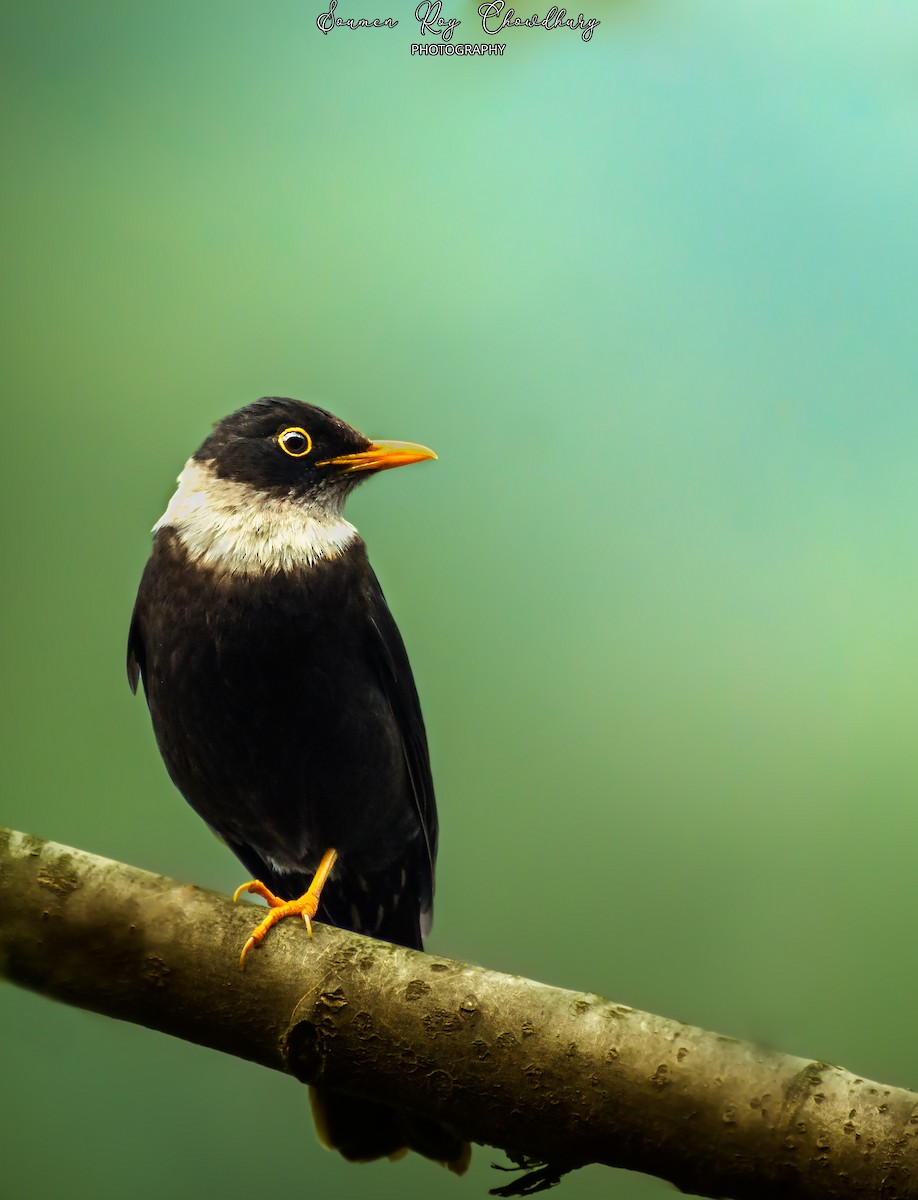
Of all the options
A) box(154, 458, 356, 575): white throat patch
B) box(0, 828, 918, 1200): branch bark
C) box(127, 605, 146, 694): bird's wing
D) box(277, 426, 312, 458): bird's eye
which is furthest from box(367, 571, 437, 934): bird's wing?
box(0, 828, 918, 1200): branch bark

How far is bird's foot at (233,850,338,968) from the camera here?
1.50 meters

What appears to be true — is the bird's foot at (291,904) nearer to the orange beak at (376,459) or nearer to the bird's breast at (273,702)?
the bird's breast at (273,702)

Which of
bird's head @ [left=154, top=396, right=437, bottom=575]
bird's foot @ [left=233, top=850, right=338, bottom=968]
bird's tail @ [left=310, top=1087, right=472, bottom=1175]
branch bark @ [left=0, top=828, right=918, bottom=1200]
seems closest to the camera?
branch bark @ [left=0, top=828, right=918, bottom=1200]

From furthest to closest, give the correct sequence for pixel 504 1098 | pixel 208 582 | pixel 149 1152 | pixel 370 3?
pixel 370 3 < pixel 149 1152 < pixel 208 582 < pixel 504 1098

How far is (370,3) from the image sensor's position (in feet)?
7.65

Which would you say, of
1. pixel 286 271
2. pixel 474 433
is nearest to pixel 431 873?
pixel 474 433

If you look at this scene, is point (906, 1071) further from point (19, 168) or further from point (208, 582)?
point (19, 168)

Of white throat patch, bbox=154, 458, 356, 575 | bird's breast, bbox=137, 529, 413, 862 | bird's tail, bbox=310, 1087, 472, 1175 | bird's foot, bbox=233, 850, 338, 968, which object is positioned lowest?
bird's tail, bbox=310, 1087, 472, 1175

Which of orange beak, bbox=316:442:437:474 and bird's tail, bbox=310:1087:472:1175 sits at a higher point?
orange beak, bbox=316:442:437:474

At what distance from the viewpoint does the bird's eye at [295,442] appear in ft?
6.92

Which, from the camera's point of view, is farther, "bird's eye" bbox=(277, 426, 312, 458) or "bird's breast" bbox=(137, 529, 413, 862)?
"bird's eye" bbox=(277, 426, 312, 458)

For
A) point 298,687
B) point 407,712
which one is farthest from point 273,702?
point 407,712

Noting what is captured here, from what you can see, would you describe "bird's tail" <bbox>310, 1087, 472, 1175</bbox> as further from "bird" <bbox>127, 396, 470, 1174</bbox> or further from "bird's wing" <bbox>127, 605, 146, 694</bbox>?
"bird's wing" <bbox>127, 605, 146, 694</bbox>

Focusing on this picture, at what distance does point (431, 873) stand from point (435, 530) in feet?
2.54
